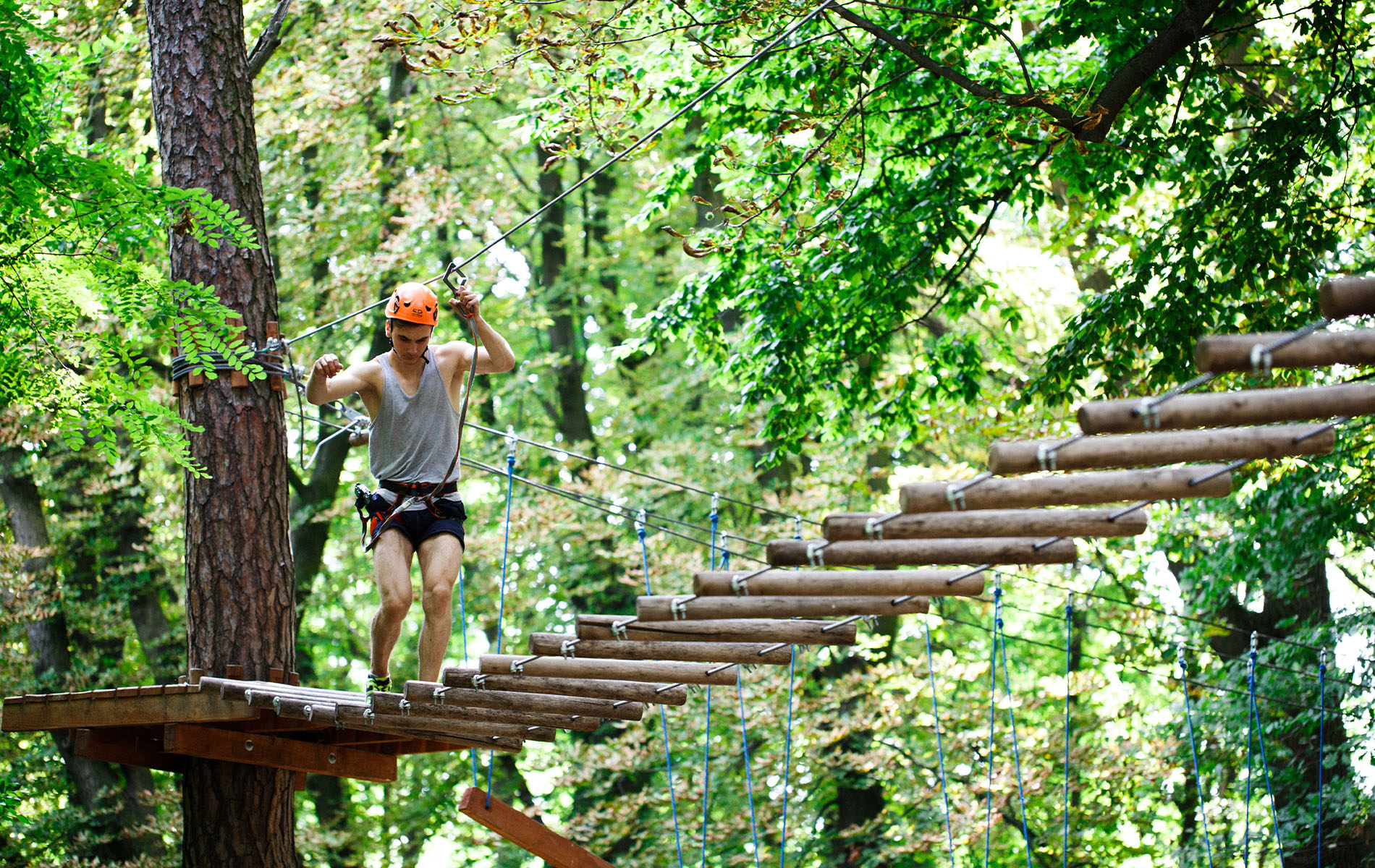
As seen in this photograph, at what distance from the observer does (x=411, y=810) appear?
10.0 m

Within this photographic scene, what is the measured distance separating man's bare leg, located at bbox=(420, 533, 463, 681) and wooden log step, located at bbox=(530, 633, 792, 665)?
709 millimetres

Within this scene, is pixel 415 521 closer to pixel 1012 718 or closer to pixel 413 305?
pixel 413 305

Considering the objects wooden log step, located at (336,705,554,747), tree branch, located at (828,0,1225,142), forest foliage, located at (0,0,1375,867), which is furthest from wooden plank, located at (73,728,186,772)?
tree branch, located at (828,0,1225,142)

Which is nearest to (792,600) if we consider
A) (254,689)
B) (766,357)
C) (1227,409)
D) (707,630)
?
(707,630)

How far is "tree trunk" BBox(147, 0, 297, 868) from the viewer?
4.16 meters

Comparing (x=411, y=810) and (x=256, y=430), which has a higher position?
(x=256, y=430)

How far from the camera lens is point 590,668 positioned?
3076mm

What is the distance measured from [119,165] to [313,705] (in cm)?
162

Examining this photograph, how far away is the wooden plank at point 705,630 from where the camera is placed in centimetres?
283

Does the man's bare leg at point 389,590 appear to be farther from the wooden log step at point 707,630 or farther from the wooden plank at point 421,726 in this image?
the wooden log step at point 707,630

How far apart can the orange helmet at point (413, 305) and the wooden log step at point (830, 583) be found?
1378mm

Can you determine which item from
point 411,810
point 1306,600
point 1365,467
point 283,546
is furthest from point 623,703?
point 411,810

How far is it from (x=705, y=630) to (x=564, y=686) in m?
0.58

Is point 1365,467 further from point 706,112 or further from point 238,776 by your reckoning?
point 238,776
